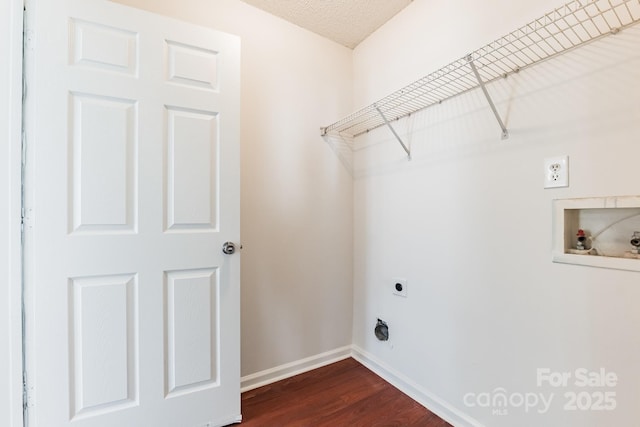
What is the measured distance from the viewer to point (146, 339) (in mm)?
1280

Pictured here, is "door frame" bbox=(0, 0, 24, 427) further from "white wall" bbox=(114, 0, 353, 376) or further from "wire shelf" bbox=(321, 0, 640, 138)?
"wire shelf" bbox=(321, 0, 640, 138)

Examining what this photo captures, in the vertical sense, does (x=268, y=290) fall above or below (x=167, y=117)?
below

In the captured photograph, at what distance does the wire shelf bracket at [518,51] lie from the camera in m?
0.97

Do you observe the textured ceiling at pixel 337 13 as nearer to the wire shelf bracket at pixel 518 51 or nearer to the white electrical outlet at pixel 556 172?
the wire shelf bracket at pixel 518 51

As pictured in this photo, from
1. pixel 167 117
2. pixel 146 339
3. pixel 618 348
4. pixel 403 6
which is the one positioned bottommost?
pixel 146 339

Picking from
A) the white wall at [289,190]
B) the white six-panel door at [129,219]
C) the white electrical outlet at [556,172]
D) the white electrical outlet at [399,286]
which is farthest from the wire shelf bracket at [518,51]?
the white six-panel door at [129,219]

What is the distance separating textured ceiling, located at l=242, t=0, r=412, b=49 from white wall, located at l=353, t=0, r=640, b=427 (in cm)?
10

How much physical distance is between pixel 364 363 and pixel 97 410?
1531mm

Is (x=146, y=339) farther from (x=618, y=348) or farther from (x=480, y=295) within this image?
(x=618, y=348)

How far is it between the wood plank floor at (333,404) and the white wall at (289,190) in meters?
0.17

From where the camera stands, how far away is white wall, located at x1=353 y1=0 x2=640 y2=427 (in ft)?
3.24

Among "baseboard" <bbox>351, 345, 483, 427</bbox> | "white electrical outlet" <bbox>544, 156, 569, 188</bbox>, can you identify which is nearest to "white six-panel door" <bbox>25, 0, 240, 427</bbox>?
"baseboard" <bbox>351, 345, 483, 427</bbox>

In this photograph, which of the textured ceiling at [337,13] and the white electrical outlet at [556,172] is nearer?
the white electrical outlet at [556,172]

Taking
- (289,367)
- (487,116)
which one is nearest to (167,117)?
(487,116)
